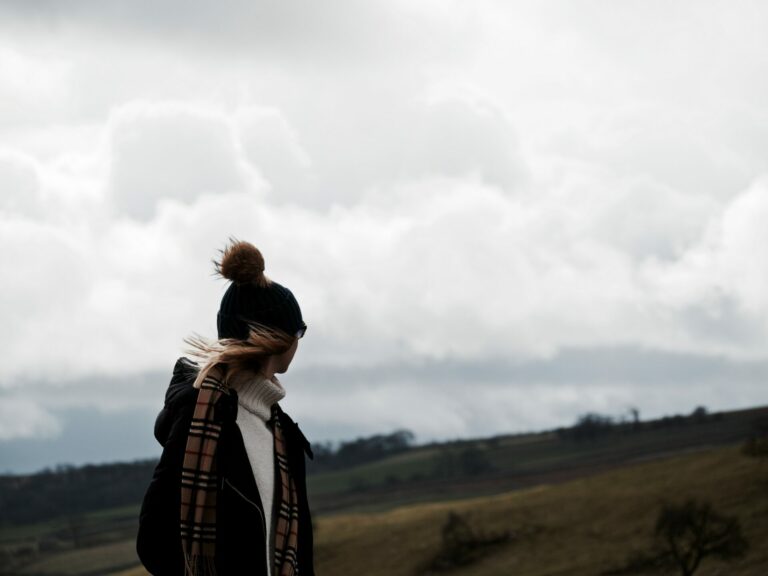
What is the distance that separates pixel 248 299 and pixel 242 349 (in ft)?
0.94

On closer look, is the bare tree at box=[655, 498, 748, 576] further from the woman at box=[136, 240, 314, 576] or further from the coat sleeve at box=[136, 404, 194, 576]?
the coat sleeve at box=[136, 404, 194, 576]

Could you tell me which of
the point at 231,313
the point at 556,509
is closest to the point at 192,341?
the point at 231,313

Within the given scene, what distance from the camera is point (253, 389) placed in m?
6.36

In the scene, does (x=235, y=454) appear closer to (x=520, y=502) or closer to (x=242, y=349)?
(x=242, y=349)

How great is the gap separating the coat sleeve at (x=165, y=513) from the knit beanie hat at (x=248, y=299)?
0.54m

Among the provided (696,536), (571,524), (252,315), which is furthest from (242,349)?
(571,524)

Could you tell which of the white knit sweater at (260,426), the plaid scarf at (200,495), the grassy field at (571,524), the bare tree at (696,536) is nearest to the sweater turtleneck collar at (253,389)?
the white knit sweater at (260,426)

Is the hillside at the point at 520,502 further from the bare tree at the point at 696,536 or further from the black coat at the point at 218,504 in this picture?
the black coat at the point at 218,504

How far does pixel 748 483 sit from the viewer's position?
89625mm

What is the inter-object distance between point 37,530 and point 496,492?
7527cm

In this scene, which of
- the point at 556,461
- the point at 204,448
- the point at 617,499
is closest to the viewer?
the point at 204,448

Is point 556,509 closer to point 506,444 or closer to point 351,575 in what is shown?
point 351,575

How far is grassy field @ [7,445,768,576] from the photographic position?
81062 mm

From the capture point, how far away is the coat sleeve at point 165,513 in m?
6.01
